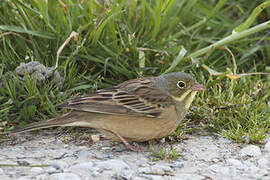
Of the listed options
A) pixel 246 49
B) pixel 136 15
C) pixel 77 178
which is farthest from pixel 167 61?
pixel 77 178

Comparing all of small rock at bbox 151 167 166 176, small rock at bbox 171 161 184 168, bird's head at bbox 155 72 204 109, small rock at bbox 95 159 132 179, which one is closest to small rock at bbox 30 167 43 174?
small rock at bbox 95 159 132 179

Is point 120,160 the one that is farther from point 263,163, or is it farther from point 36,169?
point 263,163

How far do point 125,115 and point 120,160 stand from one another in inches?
20.7

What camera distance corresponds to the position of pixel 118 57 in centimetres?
560

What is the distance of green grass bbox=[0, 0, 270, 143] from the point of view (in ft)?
16.4

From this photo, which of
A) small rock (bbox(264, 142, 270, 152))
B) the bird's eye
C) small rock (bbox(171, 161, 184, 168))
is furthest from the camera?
the bird's eye

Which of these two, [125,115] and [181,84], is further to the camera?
[181,84]

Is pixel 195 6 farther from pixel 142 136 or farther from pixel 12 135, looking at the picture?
pixel 12 135

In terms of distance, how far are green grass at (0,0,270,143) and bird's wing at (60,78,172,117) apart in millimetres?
463

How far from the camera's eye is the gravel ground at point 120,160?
12.8 feet

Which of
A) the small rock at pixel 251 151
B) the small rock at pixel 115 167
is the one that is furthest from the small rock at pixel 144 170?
the small rock at pixel 251 151

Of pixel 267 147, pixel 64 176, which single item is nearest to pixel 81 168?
pixel 64 176

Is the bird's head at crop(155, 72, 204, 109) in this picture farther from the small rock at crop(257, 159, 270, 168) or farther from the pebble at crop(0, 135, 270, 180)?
the small rock at crop(257, 159, 270, 168)

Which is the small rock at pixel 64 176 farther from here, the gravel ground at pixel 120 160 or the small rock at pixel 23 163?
the small rock at pixel 23 163
